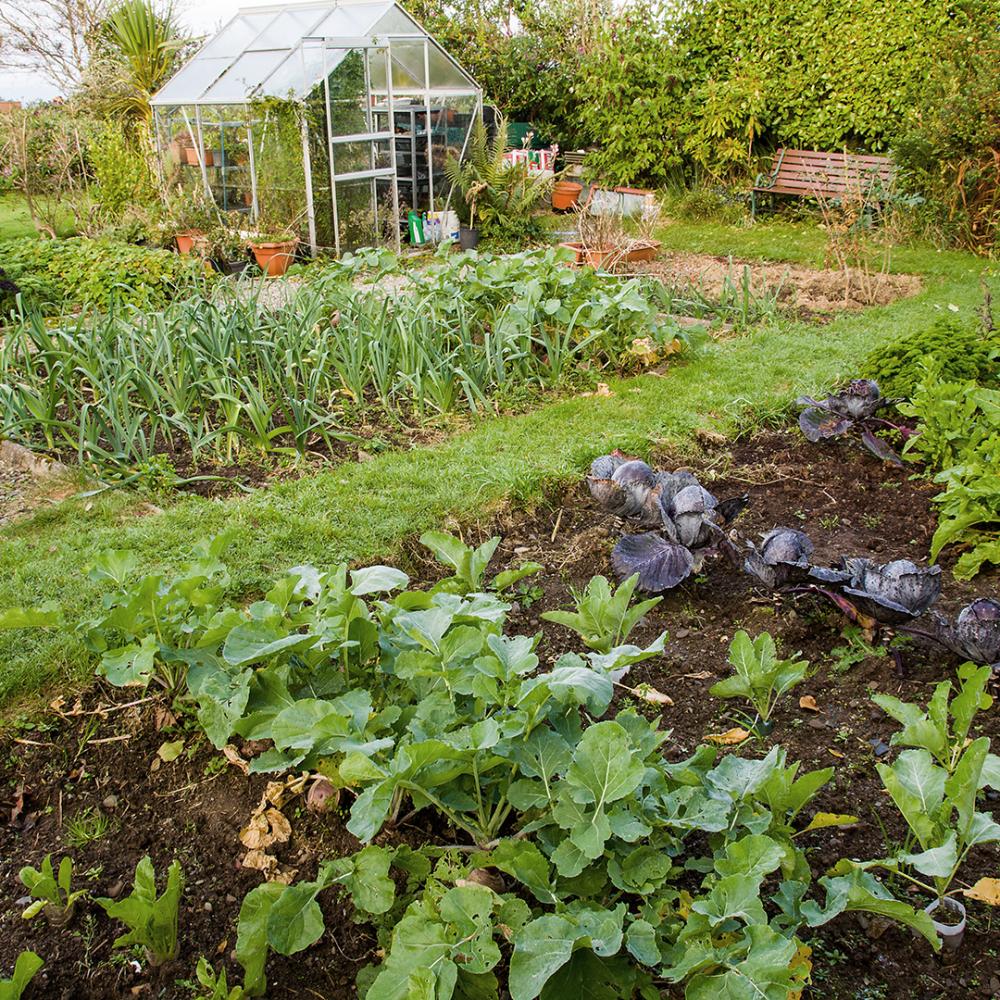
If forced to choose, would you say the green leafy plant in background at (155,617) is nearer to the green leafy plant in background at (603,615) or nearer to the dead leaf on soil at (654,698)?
the green leafy plant in background at (603,615)

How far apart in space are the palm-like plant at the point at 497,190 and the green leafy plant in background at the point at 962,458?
7.92 metres

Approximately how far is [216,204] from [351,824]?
10638 mm

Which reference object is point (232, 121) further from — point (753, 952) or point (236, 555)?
point (753, 952)

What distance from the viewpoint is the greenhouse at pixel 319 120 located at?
10.0 metres

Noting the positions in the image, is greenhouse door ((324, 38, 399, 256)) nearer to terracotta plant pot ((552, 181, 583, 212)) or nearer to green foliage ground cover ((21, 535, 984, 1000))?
terracotta plant pot ((552, 181, 583, 212))

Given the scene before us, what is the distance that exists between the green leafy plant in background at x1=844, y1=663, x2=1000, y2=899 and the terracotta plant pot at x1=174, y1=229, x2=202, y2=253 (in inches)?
388

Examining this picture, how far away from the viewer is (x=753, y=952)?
1.36 m

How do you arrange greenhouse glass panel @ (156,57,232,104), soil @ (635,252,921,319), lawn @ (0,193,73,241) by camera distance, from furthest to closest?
lawn @ (0,193,73,241)
greenhouse glass panel @ (156,57,232,104)
soil @ (635,252,921,319)

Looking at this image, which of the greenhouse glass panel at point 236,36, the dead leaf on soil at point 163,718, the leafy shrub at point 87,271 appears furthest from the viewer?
the greenhouse glass panel at point 236,36

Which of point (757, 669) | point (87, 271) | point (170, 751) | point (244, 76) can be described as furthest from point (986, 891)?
point (244, 76)

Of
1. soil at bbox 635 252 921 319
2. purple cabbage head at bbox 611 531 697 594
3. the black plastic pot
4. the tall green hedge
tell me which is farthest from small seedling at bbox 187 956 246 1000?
the tall green hedge

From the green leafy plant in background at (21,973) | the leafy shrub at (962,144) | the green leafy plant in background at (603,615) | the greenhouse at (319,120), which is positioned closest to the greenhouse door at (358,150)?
the greenhouse at (319,120)

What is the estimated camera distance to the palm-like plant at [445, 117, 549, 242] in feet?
36.7

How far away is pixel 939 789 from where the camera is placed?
5.39 feet
